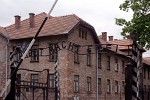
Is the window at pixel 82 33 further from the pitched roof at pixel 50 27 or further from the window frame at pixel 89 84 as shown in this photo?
the window frame at pixel 89 84

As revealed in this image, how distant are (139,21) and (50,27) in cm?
958

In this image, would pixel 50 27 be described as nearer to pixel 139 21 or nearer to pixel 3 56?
pixel 3 56

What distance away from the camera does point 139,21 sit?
2825 centimetres

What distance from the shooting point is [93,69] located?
37.2 meters

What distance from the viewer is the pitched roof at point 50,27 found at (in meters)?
33.0

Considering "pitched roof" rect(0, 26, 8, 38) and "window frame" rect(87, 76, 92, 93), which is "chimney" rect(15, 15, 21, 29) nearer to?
"pitched roof" rect(0, 26, 8, 38)

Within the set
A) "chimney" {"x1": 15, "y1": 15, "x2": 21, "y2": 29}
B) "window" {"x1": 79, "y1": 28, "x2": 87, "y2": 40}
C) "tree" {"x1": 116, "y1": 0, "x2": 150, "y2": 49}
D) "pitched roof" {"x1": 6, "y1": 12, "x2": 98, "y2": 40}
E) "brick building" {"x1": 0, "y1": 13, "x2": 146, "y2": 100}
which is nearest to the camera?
"tree" {"x1": 116, "y1": 0, "x2": 150, "y2": 49}

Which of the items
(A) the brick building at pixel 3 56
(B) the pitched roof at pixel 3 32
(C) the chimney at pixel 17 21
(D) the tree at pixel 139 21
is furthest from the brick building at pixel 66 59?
(D) the tree at pixel 139 21

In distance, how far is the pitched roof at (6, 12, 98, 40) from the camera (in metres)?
33.0

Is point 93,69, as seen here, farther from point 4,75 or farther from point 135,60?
point 135,60

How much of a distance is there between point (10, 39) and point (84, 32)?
7.14 metres

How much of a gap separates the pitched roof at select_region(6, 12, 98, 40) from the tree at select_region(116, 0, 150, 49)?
5.34 m

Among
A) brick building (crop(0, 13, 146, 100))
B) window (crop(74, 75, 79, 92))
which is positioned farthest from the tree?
window (crop(74, 75, 79, 92))

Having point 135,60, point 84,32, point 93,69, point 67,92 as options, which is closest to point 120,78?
point 93,69
